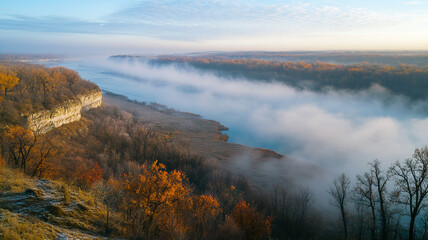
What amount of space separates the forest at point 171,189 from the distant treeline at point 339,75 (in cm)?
4497

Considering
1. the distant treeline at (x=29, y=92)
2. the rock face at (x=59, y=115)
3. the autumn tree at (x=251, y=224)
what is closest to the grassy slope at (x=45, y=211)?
the autumn tree at (x=251, y=224)

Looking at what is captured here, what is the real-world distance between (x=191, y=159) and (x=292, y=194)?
447 inches

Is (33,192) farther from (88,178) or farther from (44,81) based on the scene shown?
(44,81)

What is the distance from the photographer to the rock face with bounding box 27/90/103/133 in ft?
74.8

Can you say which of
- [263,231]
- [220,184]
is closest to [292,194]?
[220,184]

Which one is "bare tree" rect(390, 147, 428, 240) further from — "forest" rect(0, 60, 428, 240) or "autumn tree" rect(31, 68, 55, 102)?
"autumn tree" rect(31, 68, 55, 102)

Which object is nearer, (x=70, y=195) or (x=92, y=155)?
(x=70, y=195)

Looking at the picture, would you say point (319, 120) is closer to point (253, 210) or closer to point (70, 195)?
point (253, 210)

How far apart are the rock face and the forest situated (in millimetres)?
709

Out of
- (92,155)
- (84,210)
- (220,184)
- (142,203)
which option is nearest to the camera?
(84,210)

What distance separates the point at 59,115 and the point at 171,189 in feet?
66.5

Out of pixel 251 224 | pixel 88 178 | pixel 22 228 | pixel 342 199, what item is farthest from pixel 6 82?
pixel 342 199

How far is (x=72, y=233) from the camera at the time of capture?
26.3 ft

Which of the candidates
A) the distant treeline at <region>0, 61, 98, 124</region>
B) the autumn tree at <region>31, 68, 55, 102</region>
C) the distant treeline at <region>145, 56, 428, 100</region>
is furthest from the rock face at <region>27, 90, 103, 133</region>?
the distant treeline at <region>145, 56, 428, 100</region>
